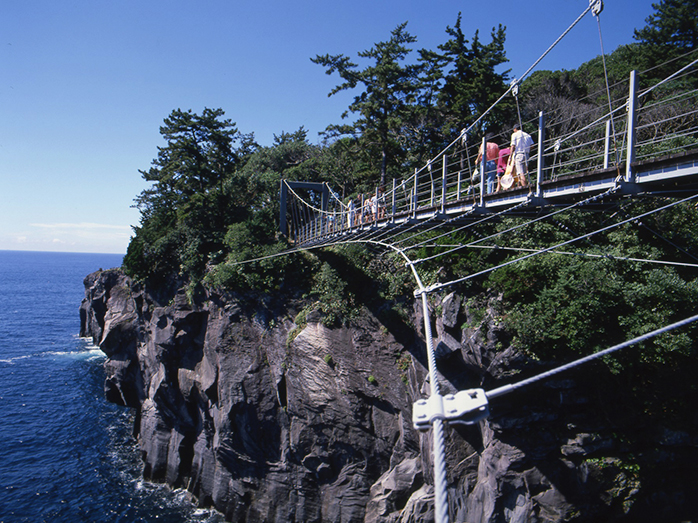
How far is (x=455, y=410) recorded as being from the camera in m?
3.00

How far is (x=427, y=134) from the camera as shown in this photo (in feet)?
72.6

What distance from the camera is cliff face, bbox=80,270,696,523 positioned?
1081 cm

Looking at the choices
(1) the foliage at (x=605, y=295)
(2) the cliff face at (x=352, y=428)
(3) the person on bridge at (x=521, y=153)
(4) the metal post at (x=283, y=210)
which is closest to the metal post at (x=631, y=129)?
(3) the person on bridge at (x=521, y=153)

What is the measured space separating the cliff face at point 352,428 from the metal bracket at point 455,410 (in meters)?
8.80

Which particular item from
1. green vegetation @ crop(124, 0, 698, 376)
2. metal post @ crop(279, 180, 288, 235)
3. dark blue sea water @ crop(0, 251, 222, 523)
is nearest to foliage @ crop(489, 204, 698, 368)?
green vegetation @ crop(124, 0, 698, 376)

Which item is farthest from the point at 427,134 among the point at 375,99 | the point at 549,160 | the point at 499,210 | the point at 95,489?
the point at 95,489

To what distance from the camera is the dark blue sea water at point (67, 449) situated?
1838 cm

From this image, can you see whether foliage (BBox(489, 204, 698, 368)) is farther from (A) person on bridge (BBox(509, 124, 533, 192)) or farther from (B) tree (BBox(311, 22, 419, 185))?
(B) tree (BBox(311, 22, 419, 185))

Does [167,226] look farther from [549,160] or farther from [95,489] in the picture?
[549,160]

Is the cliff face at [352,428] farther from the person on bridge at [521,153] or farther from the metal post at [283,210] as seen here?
the metal post at [283,210]

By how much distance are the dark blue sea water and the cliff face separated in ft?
4.46

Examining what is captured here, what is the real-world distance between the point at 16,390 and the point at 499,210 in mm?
34742

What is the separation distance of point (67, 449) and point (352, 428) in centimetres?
1729

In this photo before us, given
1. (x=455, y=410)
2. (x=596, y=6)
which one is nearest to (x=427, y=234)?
(x=596, y=6)
